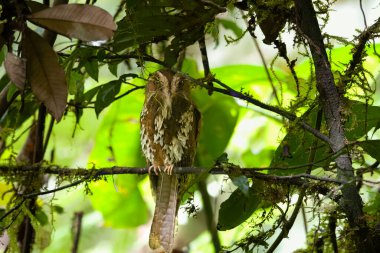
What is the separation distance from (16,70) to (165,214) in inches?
24.5

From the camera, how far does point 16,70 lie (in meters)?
0.84

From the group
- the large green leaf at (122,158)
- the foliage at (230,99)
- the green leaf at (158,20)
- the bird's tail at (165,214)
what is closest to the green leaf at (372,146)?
the foliage at (230,99)

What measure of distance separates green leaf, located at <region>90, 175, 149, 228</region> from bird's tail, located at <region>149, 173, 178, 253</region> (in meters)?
0.61

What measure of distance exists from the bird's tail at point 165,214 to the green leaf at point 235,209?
0.58 ft

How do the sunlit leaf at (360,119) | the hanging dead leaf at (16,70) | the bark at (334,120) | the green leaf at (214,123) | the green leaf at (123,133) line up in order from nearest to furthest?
the hanging dead leaf at (16,70) < the bark at (334,120) < the sunlit leaf at (360,119) < the green leaf at (214,123) < the green leaf at (123,133)

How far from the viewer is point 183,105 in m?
1.45

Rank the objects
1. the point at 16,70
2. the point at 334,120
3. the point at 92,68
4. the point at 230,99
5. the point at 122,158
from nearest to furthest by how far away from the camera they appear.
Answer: the point at 16,70 < the point at 334,120 < the point at 92,68 < the point at 230,99 < the point at 122,158

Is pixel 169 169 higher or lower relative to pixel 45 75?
higher

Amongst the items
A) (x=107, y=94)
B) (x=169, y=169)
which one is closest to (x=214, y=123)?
(x=169, y=169)

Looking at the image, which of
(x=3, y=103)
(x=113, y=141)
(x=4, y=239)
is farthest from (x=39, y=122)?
(x=113, y=141)

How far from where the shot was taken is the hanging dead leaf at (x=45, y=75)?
2.97ft

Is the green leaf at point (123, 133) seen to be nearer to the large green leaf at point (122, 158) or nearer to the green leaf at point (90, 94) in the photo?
the large green leaf at point (122, 158)

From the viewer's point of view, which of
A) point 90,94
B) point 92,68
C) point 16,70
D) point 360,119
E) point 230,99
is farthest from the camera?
point 230,99

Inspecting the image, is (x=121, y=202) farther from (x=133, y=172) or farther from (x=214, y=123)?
(x=133, y=172)
